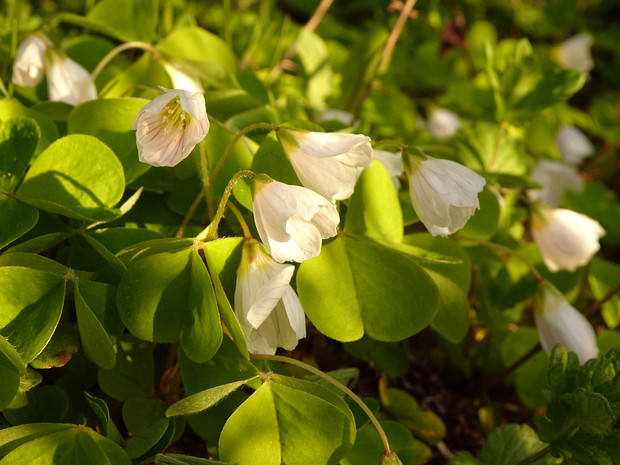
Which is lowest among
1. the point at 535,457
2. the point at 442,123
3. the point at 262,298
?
the point at 442,123

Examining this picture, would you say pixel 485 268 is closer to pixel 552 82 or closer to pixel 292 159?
pixel 552 82

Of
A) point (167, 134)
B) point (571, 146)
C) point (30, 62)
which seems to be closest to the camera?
point (167, 134)

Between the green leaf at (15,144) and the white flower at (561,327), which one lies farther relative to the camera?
the white flower at (561,327)

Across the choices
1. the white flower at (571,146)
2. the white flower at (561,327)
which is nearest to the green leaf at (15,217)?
the white flower at (561,327)

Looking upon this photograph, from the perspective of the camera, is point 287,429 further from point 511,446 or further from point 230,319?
point 511,446

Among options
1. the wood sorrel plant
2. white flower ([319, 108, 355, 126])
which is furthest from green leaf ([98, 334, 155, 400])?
white flower ([319, 108, 355, 126])

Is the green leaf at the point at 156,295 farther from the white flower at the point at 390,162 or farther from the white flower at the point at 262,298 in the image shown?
the white flower at the point at 390,162

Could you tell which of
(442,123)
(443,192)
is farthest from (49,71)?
(442,123)

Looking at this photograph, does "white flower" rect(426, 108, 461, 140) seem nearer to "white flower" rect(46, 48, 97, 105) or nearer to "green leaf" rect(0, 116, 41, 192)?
"white flower" rect(46, 48, 97, 105)
